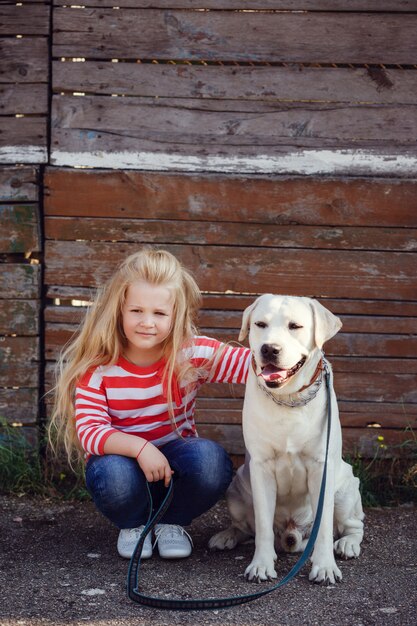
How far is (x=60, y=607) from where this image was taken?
281 cm

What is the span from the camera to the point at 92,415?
332cm

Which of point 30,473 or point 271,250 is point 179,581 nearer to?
point 30,473

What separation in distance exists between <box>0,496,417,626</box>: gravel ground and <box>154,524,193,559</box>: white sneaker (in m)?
0.04

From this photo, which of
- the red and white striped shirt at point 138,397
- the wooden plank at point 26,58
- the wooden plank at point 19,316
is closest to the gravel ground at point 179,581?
the red and white striped shirt at point 138,397

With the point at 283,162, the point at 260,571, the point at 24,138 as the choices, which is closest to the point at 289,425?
the point at 260,571

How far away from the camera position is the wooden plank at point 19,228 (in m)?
4.38

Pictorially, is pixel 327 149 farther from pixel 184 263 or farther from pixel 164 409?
pixel 164 409

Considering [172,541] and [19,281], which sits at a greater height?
[19,281]

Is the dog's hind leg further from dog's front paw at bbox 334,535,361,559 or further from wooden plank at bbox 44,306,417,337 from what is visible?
wooden plank at bbox 44,306,417,337

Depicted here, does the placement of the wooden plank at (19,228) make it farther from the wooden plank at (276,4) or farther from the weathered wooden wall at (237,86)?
the wooden plank at (276,4)

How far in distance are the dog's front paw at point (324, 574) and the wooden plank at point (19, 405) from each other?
6.77 feet

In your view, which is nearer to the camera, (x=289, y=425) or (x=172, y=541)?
(x=289, y=425)

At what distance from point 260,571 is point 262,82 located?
8.50ft

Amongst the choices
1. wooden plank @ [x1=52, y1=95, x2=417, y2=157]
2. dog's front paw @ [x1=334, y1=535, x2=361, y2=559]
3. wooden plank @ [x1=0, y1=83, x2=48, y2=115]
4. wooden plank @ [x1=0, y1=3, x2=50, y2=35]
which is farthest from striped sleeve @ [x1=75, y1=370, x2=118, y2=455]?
wooden plank @ [x1=0, y1=3, x2=50, y2=35]
